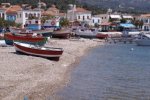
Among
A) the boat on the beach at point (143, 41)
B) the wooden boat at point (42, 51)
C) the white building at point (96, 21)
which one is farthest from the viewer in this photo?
the white building at point (96, 21)

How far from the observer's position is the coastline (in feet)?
69.3

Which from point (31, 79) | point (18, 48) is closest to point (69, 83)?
point (31, 79)

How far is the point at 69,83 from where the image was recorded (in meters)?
26.8

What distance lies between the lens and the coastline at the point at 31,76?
2112 cm

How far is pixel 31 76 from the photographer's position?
26297mm

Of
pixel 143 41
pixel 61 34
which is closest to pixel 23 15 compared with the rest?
pixel 61 34


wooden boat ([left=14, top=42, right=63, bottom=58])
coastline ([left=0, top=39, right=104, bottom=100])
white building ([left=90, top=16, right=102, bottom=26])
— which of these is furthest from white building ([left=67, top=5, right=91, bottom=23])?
coastline ([left=0, top=39, right=104, bottom=100])

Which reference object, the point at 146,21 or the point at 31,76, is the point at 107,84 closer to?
the point at 31,76

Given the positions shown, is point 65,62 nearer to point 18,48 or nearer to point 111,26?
point 18,48

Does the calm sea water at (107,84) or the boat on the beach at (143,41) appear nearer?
the calm sea water at (107,84)

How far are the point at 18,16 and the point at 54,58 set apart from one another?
7237 centimetres

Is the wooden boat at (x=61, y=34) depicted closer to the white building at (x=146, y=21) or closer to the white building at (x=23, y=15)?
the white building at (x=23, y=15)

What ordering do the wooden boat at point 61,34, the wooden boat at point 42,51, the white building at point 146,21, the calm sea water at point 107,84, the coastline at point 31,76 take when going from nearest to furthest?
the coastline at point 31,76
the calm sea water at point 107,84
the wooden boat at point 42,51
the wooden boat at point 61,34
the white building at point 146,21

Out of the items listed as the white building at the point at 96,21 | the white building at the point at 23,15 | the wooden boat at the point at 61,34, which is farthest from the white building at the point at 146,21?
the wooden boat at the point at 61,34
